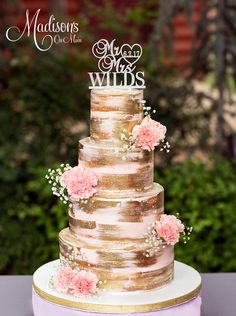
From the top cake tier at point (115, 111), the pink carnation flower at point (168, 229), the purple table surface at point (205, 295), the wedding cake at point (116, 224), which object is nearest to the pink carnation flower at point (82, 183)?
the wedding cake at point (116, 224)

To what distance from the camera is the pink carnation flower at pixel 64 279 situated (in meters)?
2.36

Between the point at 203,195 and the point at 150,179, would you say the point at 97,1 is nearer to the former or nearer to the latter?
the point at 203,195

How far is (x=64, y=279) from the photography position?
2.37 metres

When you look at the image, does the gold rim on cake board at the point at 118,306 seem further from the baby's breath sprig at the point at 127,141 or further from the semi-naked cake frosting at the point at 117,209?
the baby's breath sprig at the point at 127,141

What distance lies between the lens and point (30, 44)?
5012 mm

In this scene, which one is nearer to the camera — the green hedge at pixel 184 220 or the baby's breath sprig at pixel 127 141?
the baby's breath sprig at pixel 127 141

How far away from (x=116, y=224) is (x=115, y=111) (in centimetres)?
33

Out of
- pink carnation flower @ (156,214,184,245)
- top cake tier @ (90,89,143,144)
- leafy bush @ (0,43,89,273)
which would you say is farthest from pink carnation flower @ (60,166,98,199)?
leafy bush @ (0,43,89,273)

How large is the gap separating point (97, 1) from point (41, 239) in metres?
3.69

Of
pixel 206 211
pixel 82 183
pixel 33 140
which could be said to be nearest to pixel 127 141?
pixel 82 183

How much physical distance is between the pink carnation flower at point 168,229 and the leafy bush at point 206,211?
184cm

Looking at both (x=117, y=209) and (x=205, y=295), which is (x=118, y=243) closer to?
(x=117, y=209)

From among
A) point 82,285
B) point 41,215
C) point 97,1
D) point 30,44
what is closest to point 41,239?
point 41,215

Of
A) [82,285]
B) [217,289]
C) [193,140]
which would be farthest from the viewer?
[193,140]
